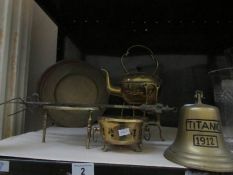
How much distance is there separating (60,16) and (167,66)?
1.59 feet

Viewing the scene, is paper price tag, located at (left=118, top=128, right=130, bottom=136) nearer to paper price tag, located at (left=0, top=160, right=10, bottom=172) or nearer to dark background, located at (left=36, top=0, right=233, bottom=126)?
paper price tag, located at (left=0, top=160, right=10, bottom=172)

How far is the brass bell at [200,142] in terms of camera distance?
1.75 ft

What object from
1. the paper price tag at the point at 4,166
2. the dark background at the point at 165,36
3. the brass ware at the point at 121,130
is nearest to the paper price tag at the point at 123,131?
the brass ware at the point at 121,130

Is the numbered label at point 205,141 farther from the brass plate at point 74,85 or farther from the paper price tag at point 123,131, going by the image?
the brass plate at point 74,85

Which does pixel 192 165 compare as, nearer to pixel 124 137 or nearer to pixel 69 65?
pixel 124 137

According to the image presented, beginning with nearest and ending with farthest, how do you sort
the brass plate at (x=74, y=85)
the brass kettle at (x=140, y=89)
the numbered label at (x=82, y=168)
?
1. the numbered label at (x=82, y=168)
2. the brass kettle at (x=140, y=89)
3. the brass plate at (x=74, y=85)

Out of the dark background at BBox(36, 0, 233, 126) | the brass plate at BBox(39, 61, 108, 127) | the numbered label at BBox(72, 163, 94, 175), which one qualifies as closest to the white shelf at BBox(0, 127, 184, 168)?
the numbered label at BBox(72, 163, 94, 175)

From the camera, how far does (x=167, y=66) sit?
1145 mm

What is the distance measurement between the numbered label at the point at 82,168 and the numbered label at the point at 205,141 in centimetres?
22

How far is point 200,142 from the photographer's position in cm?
57

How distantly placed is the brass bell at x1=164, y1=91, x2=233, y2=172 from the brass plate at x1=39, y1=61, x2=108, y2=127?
0.46 meters

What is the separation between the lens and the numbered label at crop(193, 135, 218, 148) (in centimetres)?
57

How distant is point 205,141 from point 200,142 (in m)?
0.01

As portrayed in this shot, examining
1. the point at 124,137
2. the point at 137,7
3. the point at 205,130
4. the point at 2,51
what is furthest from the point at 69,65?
the point at 205,130
